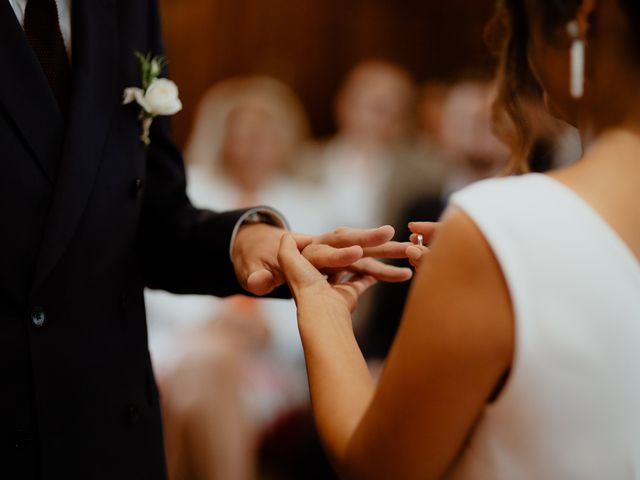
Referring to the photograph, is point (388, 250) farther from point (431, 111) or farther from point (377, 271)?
point (431, 111)

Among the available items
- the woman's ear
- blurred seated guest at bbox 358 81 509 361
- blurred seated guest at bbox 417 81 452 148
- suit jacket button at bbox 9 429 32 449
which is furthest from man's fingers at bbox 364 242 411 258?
blurred seated guest at bbox 417 81 452 148

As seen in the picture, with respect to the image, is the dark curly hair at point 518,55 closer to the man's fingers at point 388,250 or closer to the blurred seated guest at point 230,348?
the man's fingers at point 388,250

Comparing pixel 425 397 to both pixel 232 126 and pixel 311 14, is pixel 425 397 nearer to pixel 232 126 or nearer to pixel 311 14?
pixel 232 126

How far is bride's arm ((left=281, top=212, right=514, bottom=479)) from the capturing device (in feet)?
3.01

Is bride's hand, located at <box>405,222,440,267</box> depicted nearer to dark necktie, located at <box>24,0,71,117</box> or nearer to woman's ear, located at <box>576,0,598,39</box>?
woman's ear, located at <box>576,0,598,39</box>

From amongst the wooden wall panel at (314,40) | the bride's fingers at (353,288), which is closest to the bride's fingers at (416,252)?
the bride's fingers at (353,288)

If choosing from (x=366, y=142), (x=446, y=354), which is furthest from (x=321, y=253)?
(x=366, y=142)

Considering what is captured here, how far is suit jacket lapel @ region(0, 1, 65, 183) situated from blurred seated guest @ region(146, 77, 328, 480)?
1.59 metres

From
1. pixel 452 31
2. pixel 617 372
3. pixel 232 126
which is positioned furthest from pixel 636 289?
pixel 452 31

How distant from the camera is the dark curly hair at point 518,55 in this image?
1.01m

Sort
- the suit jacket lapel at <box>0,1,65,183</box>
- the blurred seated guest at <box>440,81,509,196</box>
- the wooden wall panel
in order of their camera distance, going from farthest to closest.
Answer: the wooden wall panel, the blurred seated guest at <box>440,81,509,196</box>, the suit jacket lapel at <box>0,1,65,183</box>

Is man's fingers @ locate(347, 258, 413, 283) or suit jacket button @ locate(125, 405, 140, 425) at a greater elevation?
man's fingers @ locate(347, 258, 413, 283)

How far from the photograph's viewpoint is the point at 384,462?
1.01m

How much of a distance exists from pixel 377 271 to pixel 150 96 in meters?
0.52
